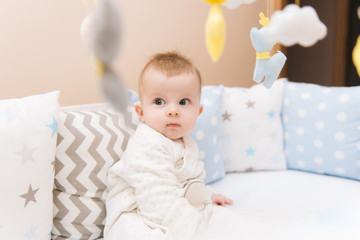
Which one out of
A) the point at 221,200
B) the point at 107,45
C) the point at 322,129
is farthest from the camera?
the point at 322,129

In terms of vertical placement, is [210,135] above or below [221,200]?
above

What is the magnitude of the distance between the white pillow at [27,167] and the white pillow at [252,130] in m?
0.74

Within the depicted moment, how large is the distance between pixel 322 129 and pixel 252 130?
274 millimetres

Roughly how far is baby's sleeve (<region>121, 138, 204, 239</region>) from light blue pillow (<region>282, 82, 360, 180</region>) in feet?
2.24

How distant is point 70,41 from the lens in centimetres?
127

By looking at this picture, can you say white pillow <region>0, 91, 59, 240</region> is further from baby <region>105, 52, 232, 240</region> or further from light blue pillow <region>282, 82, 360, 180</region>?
light blue pillow <region>282, 82, 360, 180</region>

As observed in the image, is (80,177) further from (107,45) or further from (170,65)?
(107,45)

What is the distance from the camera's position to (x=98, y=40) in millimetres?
338

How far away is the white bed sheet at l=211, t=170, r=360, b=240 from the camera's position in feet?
3.18

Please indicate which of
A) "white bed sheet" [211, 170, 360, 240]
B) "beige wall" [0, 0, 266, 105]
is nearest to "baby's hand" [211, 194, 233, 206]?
"white bed sheet" [211, 170, 360, 240]

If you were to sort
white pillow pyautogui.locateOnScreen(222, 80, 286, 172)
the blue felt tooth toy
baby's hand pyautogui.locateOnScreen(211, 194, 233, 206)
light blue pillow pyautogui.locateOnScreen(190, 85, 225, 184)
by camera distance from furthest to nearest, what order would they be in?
white pillow pyautogui.locateOnScreen(222, 80, 286, 172), light blue pillow pyautogui.locateOnScreen(190, 85, 225, 184), baby's hand pyautogui.locateOnScreen(211, 194, 233, 206), the blue felt tooth toy

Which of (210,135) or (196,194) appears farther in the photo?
(210,135)

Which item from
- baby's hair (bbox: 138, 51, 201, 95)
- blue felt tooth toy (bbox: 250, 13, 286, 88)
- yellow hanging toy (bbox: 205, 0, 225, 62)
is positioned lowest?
baby's hair (bbox: 138, 51, 201, 95)

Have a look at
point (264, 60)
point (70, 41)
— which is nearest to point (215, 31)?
point (264, 60)
